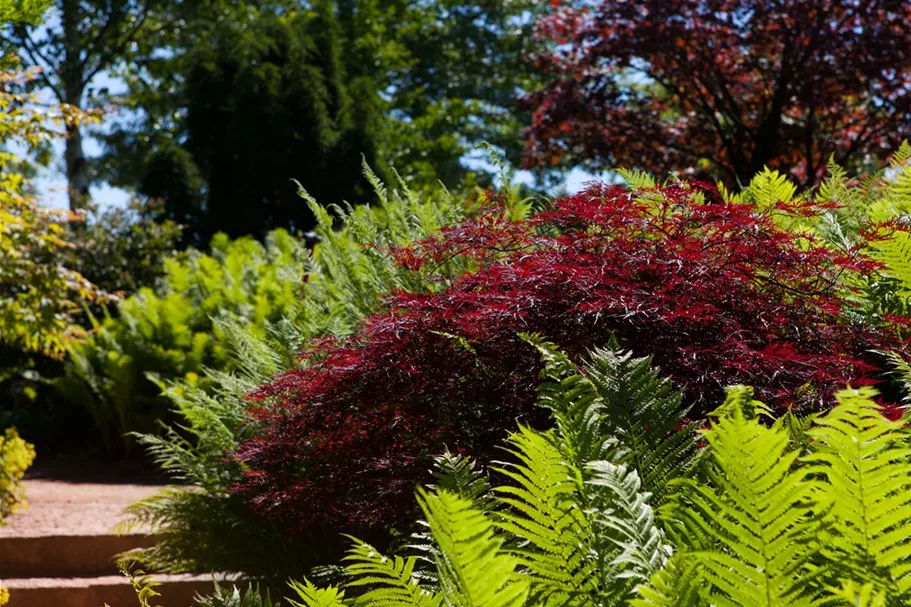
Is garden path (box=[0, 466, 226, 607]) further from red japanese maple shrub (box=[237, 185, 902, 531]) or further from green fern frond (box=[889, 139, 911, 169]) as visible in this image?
green fern frond (box=[889, 139, 911, 169])

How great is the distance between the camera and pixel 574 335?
3270mm

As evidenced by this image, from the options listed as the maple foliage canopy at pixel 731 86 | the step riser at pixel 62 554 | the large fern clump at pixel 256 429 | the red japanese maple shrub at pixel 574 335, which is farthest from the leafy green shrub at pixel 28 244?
the maple foliage canopy at pixel 731 86

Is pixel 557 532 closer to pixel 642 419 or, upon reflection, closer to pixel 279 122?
pixel 642 419

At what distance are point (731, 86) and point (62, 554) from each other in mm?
8971

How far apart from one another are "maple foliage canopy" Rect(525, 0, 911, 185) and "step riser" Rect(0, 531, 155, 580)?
7.51m

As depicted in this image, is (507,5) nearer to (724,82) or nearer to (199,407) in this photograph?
(724,82)

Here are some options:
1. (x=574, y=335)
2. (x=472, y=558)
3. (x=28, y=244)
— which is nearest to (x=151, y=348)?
(x=28, y=244)

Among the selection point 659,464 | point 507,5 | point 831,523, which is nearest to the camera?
point 831,523

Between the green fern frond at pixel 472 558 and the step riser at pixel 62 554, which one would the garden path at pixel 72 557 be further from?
the green fern frond at pixel 472 558

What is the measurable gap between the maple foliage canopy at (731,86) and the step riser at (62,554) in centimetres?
751

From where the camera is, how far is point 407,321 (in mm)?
3430

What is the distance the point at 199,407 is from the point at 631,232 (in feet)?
6.86

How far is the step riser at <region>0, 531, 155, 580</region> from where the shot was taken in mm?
6031

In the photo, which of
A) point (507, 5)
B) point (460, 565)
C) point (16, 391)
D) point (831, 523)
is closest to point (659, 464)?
point (831, 523)
